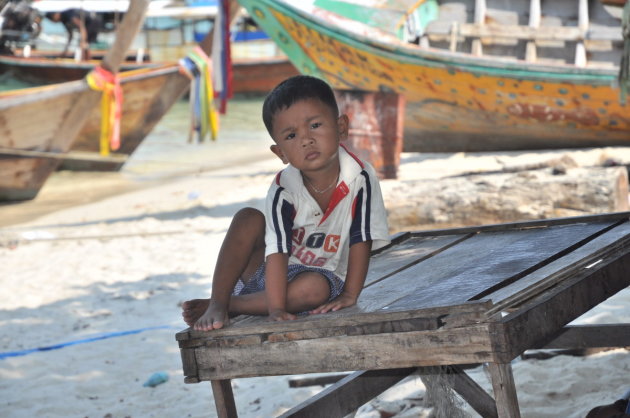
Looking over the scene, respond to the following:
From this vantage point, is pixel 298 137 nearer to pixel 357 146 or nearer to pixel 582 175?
pixel 582 175

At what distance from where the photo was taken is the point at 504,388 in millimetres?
1769

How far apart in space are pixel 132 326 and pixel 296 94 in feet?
8.87

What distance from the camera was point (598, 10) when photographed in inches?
385

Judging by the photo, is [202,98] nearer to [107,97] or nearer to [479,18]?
[107,97]

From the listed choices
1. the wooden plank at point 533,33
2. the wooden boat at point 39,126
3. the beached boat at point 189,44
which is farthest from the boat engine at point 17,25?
the wooden plank at point 533,33

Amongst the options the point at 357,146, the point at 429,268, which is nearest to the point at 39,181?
the point at 357,146

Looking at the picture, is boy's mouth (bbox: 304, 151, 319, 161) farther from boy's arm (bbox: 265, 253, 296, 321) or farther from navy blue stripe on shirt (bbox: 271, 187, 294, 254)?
boy's arm (bbox: 265, 253, 296, 321)

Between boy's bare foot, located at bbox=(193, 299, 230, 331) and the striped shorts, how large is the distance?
0.71 feet

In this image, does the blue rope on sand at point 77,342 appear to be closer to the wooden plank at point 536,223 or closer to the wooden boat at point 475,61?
the wooden plank at point 536,223

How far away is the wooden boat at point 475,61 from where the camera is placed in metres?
8.66

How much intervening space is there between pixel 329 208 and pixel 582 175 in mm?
3384

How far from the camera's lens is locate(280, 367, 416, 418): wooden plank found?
2297 millimetres

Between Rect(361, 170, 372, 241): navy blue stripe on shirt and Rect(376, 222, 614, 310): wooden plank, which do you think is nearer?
Rect(376, 222, 614, 310): wooden plank

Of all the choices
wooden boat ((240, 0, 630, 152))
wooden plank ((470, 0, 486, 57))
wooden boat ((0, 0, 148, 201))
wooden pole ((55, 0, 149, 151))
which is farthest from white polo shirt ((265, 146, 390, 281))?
wooden plank ((470, 0, 486, 57))
